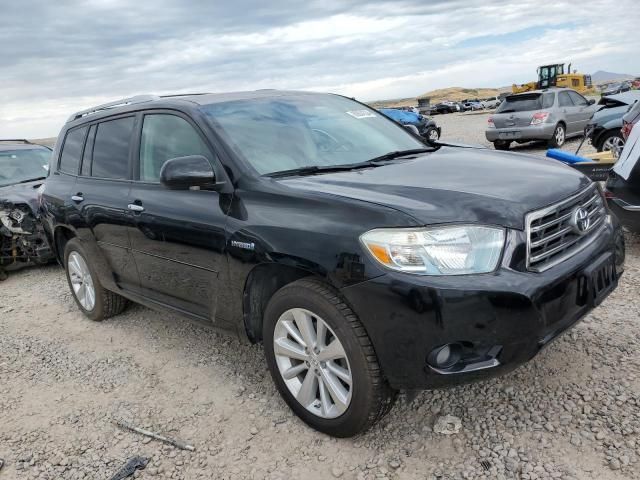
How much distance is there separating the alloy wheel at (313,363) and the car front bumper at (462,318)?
27cm

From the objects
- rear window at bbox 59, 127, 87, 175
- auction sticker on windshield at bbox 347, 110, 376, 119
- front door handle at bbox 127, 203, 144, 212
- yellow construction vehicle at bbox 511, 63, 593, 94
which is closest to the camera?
front door handle at bbox 127, 203, 144, 212

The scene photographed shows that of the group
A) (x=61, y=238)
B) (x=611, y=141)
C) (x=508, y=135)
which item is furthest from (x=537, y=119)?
(x=61, y=238)

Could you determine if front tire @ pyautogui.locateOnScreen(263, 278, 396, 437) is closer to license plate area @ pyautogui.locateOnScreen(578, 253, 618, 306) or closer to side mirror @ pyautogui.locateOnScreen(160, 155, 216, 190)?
side mirror @ pyautogui.locateOnScreen(160, 155, 216, 190)

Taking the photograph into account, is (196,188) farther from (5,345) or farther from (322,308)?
(5,345)

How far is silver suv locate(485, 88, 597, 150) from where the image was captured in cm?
1360

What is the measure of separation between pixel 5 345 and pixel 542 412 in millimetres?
4286

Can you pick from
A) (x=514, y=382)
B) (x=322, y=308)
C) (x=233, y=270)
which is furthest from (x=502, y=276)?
(x=233, y=270)

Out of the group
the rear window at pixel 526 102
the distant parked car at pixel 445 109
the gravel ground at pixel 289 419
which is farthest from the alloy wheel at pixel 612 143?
the distant parked car at pixel 445 109

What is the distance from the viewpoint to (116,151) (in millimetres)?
4266

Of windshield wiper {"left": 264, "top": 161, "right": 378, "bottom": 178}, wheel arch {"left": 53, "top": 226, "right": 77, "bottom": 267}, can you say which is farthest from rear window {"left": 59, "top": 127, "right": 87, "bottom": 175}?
windshield wiper {"left": 264, "top": 161, "right": 378, "bottom": 178}

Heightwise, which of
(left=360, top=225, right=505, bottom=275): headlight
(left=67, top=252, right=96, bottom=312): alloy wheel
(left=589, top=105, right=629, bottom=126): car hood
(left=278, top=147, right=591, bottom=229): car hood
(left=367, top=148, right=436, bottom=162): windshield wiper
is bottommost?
(left=67, top=252, right=96, bottom=312): alloy wheel

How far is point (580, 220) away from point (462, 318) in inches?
37.8

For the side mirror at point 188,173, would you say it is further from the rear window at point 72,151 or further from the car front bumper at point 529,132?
the car front bumper at point 529,132

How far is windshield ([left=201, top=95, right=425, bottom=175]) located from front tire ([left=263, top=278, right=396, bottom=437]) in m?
0.85
